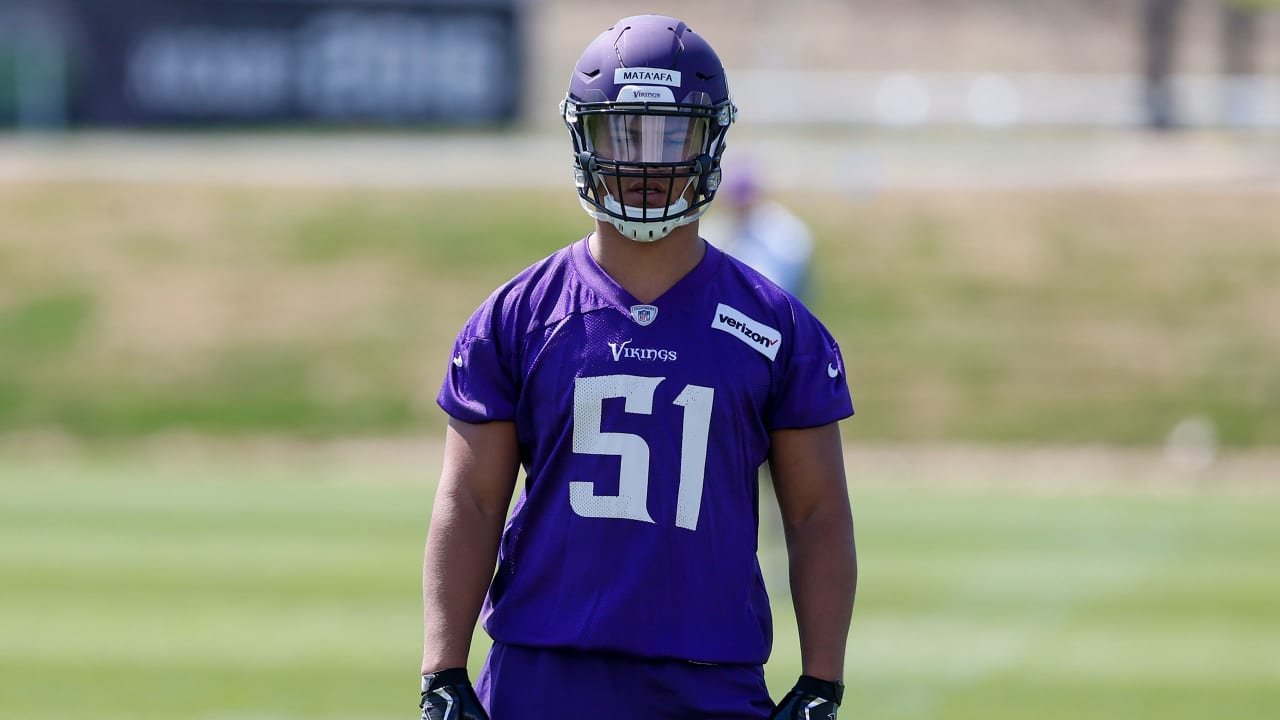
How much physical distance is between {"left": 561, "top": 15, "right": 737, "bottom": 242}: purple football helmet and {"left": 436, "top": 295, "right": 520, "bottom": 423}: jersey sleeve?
321 millimetres

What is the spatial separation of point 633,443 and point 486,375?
0.34 m

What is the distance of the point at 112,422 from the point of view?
2023 centimetres

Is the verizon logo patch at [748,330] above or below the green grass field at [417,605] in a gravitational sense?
above

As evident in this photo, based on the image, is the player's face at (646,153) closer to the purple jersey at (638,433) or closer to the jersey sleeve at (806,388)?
the purple jersey at (638,433)

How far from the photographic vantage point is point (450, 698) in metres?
3.41

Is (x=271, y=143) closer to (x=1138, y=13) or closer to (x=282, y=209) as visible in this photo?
(x=282, y=209)

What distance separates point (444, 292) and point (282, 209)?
417 cm

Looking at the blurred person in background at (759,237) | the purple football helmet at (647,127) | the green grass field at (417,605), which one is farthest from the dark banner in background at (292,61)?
the purple football helmet at (647,127)

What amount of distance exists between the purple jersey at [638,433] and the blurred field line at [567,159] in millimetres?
22851

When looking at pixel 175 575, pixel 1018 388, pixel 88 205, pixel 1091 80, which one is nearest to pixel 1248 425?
pixel 1018 388

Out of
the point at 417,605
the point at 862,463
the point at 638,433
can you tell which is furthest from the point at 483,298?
the point at 638,433

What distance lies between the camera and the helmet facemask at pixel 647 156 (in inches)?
134

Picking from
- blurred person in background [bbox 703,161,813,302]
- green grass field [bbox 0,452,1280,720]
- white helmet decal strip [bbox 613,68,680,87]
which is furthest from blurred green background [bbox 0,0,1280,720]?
white helmet decal strip [bbox 613,68,680,87]

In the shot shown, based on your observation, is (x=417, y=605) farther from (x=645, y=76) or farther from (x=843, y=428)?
(x=843, y=428)
